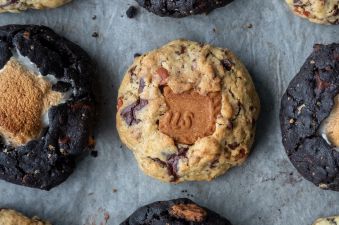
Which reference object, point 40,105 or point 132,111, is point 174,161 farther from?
point 40,105

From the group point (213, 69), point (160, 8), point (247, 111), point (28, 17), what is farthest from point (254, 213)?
point (28, 17)

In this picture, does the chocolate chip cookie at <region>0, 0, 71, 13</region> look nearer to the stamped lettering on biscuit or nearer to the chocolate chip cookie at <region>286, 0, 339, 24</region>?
the stamped lettering on biscuit

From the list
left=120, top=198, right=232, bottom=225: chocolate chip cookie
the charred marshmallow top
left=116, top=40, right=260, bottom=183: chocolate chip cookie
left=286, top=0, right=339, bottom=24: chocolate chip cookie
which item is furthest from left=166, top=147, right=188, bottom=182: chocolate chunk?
left=286, top=0, right=339, bottom=24: chocolate chip cookie

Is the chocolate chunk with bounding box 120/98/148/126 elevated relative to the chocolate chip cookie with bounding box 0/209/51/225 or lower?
elevated

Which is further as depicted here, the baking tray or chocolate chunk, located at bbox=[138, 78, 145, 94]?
the baking tray

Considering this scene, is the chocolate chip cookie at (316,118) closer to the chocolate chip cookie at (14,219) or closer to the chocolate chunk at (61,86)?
the chocolate chunk at (61,86)

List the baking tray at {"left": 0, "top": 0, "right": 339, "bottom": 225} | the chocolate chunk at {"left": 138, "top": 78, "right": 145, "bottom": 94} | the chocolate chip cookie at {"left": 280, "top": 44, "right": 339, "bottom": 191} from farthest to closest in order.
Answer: the baking tray at {"left": 0, "top": 0, "right": 339, "bottom": 225} < the chocolate chunk at {"left": 138, "top": 78, "right": 145, "bottom": 94} < the chocolate chip cookie at {"left": 280, "top": 44, "right": 339, "bottom": 191}

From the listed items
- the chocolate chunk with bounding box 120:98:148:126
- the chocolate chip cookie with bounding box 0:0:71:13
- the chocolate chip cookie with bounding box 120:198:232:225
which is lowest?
the chocolate chip cookie with bounding box 120:198:232:225
